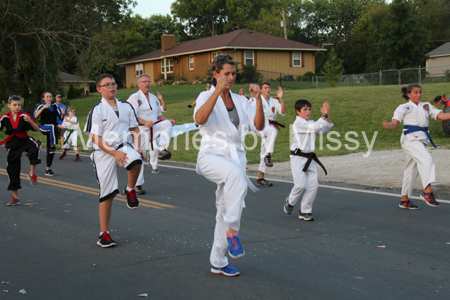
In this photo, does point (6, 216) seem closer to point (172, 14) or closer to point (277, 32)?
point (277, 32)

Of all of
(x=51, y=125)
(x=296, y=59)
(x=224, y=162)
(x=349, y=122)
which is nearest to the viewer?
(x=224, y=162)

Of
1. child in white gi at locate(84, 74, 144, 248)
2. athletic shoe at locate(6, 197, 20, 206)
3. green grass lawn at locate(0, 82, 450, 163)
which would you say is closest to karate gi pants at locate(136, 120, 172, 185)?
athletic shoe at locate(6, 197, 20, 206)

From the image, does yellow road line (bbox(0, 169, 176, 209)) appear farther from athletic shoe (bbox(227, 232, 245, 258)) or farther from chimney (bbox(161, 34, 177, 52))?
chimney (bbox(161, 34, 177, 52))

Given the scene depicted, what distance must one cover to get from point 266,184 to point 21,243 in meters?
5.56

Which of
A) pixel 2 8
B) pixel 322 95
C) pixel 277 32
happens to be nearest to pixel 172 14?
pixel 277 32

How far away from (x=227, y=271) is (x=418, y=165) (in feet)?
15.1

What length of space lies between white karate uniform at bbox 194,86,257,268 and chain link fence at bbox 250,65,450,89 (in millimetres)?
30698

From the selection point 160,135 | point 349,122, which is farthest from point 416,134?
point 349,122

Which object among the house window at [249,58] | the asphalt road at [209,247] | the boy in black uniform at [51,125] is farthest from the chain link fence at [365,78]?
the asphalt road at [209,247]

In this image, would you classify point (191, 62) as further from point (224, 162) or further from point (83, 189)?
point (224, 162)

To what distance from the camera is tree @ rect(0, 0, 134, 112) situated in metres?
29.8

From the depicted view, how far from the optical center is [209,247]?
611 centimetres

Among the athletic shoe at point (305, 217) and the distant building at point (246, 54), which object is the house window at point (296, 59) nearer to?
the distant building at point (246, 54)

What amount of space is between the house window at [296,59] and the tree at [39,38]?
2016 cm
